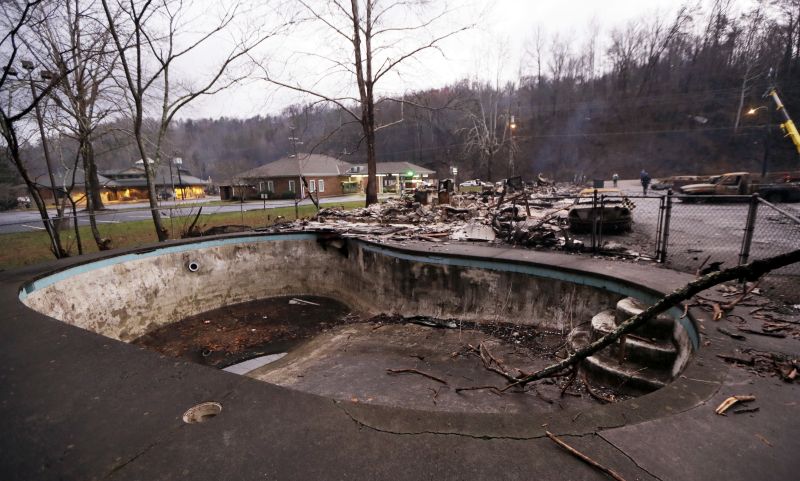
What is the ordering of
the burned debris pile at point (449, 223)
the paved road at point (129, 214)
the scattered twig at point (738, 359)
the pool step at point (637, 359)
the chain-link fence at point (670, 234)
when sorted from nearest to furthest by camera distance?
the scattered twig at point (738, 359) → the pool step at point (637, 359) → the chain-link fence at point (670, 234) → the burned debris pile at point (449, 223) → the paved road at point (129, 214)

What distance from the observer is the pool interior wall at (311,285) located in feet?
23.0

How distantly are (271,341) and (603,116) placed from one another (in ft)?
237

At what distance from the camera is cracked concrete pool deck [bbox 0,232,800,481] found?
2.00m

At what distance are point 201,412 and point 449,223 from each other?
12.4 meters

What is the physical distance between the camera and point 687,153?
51188mm

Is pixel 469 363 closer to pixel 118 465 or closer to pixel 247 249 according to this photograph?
pixel 118 465

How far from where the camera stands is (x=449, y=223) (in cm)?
1421

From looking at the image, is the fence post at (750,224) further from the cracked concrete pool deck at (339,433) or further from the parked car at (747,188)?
the parked car at (747,188)

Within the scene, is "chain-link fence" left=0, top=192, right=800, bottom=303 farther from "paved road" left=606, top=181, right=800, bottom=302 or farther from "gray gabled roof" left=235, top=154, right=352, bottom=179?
"gray gabled roof" left=235, top=154, right=352, bottom=179

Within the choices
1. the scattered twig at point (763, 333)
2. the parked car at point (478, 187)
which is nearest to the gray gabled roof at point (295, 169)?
the parked car at point (478, 187)

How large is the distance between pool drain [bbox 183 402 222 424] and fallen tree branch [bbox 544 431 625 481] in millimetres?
2369

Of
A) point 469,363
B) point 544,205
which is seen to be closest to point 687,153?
point 544,205

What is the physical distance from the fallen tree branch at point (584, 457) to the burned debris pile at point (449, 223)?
7370 millimetres

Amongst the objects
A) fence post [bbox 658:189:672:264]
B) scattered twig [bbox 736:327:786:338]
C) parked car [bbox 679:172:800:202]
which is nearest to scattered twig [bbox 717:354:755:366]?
scattered twig [bbox 736:327:786:338]
